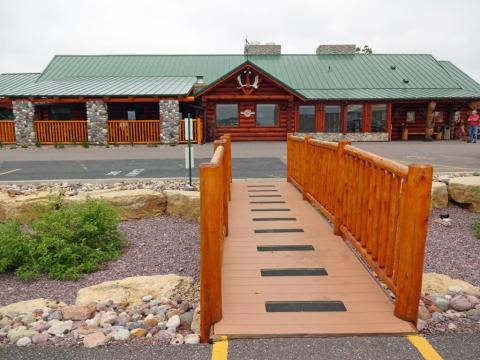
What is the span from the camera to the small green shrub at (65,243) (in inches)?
209

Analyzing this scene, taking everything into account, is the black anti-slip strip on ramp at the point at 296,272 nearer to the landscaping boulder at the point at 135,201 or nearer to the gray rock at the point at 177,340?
the gray rock at the point at 177,340

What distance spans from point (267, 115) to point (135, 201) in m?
18.6

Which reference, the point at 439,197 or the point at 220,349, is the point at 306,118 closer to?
the point at 439,197

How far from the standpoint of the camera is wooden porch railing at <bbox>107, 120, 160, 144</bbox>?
23000mm

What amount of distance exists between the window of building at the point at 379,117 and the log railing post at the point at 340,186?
22.1 m

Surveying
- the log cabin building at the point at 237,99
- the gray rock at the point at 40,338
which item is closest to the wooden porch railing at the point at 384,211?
the gray rock at the point at 40,338

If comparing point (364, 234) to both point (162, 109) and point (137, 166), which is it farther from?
point (162, 109)

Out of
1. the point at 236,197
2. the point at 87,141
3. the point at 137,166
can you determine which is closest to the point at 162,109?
the point at 87,141

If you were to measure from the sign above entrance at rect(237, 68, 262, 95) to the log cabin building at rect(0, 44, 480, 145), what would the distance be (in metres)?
0.06

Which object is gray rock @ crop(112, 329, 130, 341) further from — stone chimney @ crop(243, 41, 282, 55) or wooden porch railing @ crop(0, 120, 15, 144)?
stone chimney @ crop(243, 41, 282, 55)

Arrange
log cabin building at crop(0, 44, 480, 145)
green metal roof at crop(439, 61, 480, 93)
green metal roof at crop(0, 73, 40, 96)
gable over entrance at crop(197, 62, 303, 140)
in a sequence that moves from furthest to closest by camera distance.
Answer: green metal roof at crop(0, 73, 40, 96), green metal roof at crop(439, 61, 480, 93), gable over entrance at crop(197, 62, 303, 140), log cabin building at crop(0, 44, 480, 145)

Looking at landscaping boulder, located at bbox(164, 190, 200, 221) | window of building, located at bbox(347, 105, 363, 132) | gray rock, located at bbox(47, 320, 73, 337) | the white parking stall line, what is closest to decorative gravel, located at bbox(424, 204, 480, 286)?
landscaping boulder, located at bbox(164, 190, 200, 221)

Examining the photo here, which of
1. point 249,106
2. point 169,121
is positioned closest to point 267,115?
point 249,106

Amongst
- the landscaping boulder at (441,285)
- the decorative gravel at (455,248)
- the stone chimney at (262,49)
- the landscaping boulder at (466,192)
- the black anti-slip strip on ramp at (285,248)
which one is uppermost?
the stone chimney at (262,49)
